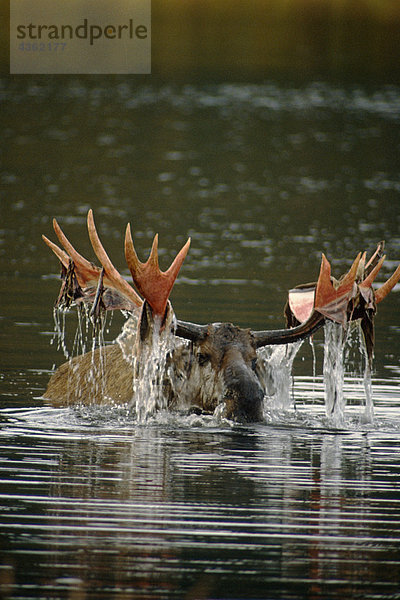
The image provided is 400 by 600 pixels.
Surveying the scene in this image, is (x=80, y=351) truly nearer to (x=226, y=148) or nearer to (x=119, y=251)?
(x=119, y=251)

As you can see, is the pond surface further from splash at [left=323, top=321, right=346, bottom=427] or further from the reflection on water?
splash at [left=323, top=321, right=346, bottom=427]

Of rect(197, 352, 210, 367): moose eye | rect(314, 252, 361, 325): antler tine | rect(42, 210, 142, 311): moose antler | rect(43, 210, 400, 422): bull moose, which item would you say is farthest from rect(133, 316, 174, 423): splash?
rect(314, 252, 361, 325): antler tine

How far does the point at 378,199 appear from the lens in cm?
3541

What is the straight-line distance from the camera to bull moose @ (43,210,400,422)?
39.5 ft

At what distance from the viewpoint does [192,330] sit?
41.3 ft

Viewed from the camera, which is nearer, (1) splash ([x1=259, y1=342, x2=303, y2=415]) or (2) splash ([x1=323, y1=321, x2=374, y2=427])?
(2) splash ([x1=323, y1=321, x2=374, y2=427])

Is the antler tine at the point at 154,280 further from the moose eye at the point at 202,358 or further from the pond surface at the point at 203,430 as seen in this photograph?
the pond surface at the point at 203,430

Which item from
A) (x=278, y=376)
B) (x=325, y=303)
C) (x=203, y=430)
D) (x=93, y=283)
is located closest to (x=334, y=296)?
(x=325, y=303)

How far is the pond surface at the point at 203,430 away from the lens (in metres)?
8.00

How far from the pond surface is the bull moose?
0.26 metres

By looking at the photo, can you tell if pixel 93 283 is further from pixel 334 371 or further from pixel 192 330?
pixel 334 371

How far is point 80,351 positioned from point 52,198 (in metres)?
16.7

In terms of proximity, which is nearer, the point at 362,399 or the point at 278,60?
the point at 362,399

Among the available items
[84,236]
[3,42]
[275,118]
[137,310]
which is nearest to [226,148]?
[275,118]
